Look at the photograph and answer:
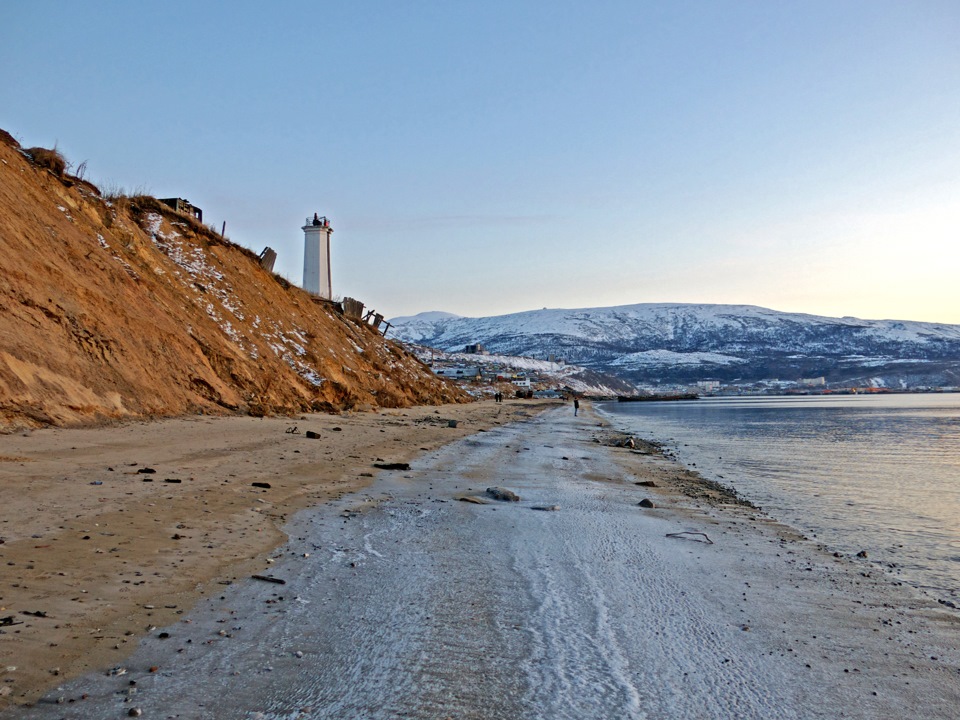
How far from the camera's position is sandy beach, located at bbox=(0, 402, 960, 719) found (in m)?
3.67

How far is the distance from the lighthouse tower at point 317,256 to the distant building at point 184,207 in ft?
66.4

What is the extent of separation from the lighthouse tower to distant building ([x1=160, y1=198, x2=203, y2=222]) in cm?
2024

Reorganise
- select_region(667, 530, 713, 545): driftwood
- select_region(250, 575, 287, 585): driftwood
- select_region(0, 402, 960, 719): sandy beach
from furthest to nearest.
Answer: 1. select_region(667, 530, 713, 545): driftwood
2. select_region(250, 575, 287, 585): driftwood
3. select_region(0, 402, 960, 719): sandy beach

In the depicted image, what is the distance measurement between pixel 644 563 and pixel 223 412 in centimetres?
1447

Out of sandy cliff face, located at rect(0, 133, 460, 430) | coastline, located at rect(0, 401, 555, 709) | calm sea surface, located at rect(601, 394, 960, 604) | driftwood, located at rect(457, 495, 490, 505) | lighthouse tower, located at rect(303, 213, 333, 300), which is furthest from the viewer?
lighthouse tower, located at rect(303, 213, 333, 300)

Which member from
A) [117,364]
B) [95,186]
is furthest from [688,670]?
[95,186]

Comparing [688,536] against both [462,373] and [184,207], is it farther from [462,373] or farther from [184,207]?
[462,373]

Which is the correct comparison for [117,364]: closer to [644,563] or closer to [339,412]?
[339,412]

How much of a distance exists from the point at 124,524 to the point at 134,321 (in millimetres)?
12382

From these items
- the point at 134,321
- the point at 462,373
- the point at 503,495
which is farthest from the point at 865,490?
the point at 462,373

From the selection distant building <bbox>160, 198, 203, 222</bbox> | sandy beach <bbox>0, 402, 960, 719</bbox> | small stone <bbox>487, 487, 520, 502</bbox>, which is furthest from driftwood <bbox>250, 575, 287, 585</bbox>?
distant building <bbox>160, 198, 203, 222</bbox>

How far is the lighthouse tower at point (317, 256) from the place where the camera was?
5234 cm

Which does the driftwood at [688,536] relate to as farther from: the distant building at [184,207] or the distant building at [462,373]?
the distant building at [462,373]

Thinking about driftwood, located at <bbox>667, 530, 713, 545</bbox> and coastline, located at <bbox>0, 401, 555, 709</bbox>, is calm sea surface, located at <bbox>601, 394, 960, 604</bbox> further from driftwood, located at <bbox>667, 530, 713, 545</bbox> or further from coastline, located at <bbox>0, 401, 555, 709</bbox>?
coastline, located at <bbox>0, 401, 555, 709</bbox>
